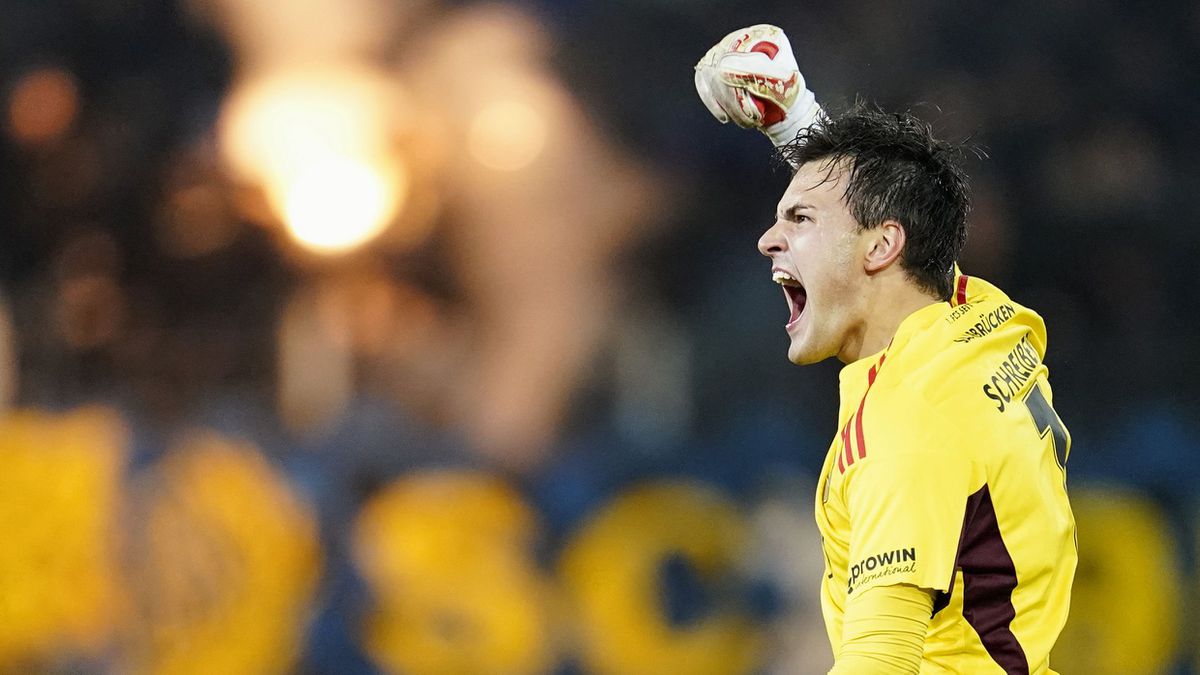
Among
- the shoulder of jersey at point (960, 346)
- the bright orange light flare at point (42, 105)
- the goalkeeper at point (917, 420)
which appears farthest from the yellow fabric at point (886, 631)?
the bright orange light flare at point (42, 105)

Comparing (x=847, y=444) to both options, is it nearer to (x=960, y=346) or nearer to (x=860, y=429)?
(x=860, y=429)

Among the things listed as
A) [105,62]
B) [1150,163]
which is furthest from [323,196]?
[1150,163]

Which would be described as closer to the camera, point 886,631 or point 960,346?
point 886,631

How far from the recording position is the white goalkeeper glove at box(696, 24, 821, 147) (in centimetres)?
286

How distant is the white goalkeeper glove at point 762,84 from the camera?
286 centimetres

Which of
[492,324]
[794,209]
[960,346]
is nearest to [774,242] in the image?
[794,209]

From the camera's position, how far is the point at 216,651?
16.9 feet

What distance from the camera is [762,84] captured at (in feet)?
9.39

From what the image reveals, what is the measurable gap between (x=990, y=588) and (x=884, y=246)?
62cm

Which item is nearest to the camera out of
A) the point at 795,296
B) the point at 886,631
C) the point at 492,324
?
the point at 886,631

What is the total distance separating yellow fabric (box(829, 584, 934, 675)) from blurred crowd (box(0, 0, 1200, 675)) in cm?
303

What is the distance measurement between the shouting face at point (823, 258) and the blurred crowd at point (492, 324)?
8.63ft

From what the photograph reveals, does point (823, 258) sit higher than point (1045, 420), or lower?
higher

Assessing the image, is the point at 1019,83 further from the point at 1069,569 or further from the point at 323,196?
the point at 1069,569
